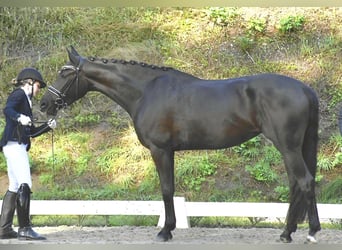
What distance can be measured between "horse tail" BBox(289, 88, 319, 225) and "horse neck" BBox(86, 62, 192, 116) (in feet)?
4.64

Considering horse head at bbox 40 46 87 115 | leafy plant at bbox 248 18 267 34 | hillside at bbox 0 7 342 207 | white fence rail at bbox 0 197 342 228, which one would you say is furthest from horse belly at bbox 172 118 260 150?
leafy plant at bbox 248 18 267 34

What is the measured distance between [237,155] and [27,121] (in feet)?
17.6

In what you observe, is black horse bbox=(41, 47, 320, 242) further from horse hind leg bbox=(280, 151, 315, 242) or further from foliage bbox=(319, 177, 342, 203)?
foliage bbox=(319, 177, 342, 203)

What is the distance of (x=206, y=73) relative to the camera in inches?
480

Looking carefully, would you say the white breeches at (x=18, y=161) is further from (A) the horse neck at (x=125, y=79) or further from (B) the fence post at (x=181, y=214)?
(B) the fence post at (x=181, y=214)

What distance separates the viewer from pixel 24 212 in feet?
22.2

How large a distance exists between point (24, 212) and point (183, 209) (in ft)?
7.51

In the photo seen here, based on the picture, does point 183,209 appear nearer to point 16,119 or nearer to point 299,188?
point 299,188

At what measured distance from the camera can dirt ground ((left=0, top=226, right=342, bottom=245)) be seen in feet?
22.1

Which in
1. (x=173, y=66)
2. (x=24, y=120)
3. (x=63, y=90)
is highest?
(x=173, y=66)

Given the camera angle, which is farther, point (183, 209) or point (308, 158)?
point (183, 209)

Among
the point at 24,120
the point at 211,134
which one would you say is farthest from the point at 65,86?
the point at 211,134

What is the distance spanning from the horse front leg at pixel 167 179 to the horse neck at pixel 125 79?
2.07 feet

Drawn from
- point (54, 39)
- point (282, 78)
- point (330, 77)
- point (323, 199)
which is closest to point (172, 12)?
point (54, 39)
